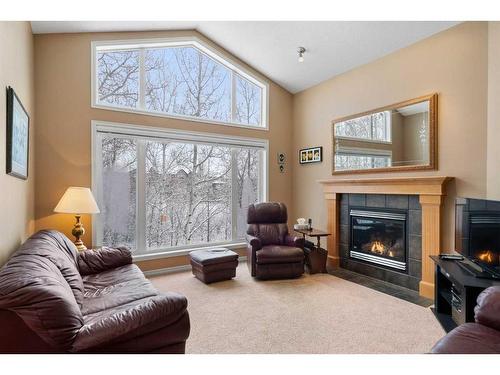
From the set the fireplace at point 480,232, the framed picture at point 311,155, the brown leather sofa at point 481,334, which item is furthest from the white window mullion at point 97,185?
the fireplace at point 480,232

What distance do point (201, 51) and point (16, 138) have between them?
10.2 feet

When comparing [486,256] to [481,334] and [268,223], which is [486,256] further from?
[268,223]

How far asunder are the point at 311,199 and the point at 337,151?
39.1 inches

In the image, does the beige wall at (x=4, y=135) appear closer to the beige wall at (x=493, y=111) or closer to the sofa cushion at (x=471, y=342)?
the sofa cushion at (x=471, y=342)

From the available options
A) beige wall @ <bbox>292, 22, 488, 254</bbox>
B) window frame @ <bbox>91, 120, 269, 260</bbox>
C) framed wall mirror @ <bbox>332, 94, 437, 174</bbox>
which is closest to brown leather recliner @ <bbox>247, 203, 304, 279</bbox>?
window frame @ <bbox>91, 120, 269, 260</bbox>

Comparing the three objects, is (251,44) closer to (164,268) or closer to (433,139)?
(433,139)

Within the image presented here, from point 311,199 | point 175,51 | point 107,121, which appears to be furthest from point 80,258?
point 311,199

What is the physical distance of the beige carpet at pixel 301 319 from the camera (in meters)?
2.25

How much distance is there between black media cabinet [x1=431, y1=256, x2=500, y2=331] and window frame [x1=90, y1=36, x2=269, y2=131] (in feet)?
11.4

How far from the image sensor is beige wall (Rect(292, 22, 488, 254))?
3004mm

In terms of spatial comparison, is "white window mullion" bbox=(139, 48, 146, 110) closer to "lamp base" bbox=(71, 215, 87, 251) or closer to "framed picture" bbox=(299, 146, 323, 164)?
"lamp base" bbox=(71, 215, 87, 251)

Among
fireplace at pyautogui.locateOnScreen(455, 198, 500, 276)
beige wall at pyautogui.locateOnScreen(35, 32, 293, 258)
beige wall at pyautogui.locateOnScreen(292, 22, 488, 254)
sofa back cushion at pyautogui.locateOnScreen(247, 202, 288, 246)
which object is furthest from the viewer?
sofa back cushion at pyautogui.locateOnScreen(247, 202, 288, 246)

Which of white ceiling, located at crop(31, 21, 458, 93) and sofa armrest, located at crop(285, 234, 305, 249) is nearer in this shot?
white ceiling, located at crop(31, 21, 458, 93)

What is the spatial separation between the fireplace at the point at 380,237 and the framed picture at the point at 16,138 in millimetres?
4059
